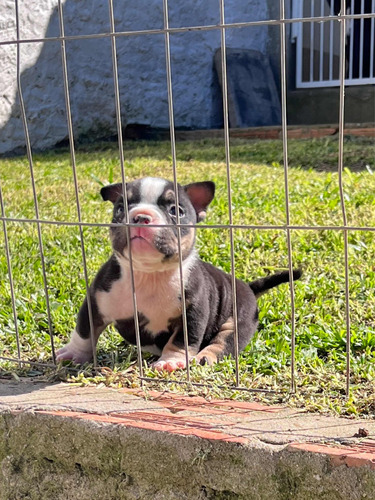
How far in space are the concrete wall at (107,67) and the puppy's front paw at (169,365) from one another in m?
7.54

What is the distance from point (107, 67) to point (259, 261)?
732 centimetres

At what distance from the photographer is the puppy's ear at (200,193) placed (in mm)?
3574

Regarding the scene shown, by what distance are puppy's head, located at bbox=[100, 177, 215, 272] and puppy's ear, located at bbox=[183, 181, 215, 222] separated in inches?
0.8

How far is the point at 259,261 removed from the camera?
16.3 ft

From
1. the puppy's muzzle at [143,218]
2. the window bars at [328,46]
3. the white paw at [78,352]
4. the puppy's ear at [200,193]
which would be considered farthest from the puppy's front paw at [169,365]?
the window bars at [328,46]

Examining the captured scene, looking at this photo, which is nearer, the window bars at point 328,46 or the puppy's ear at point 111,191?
the puppy's ear at point 111,191

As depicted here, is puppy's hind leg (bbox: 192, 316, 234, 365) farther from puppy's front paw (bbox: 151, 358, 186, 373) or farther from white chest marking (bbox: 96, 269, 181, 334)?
white chest marking (bbox: 96, 269, 181, 334)

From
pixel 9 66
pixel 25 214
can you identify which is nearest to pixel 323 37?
pixel 9 66

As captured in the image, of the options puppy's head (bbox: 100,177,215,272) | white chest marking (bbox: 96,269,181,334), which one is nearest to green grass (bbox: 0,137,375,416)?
white chest marking (bbox: 96,269,181,334)

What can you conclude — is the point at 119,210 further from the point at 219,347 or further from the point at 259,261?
the point at 259,261

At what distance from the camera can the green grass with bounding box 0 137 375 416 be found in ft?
10.6

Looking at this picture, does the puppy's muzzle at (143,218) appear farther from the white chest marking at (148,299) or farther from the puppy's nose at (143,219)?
the white chest marking at (148,299)

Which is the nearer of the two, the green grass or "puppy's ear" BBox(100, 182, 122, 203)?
the green grass

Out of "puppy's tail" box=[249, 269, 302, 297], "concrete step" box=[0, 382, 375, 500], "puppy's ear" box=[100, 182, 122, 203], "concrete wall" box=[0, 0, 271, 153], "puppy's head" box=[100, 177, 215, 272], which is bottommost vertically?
"concrete step" box=[0, 382, 375, 500]
